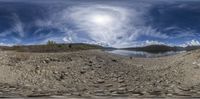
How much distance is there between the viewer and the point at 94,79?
1485 inches

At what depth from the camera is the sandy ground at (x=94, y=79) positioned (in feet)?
98.9

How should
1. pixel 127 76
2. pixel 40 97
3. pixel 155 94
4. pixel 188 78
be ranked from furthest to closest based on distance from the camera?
pixel 127 76
pixel 188 78
pixel 155 94
pixel 40 97

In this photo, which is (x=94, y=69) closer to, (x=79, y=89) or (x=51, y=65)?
(x=51, y=65)

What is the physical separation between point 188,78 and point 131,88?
16.2 ft

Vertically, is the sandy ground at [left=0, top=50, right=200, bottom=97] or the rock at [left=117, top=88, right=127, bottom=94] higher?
the sandy ground at [left=0, top=50, right=200, bottom=97]

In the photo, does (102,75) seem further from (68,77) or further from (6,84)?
(6,84)

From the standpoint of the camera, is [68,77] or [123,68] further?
[123,68]

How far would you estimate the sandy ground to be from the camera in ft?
98.9

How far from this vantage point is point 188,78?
1395 inches

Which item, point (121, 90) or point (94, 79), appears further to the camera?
point (94, 79)

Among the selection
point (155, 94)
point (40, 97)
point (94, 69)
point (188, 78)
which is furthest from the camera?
point (94, 69)

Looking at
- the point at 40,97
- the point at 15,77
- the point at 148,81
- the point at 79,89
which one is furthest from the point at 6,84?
the point at 148,81

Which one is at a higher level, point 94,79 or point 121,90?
point 94,79

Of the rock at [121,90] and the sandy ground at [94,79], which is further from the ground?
the sandy ground at [94,79]
